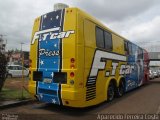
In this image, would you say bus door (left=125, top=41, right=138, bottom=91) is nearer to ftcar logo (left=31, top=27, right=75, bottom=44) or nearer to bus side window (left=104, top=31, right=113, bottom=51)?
bus side window (left=104, top=31, right=113, bottom=51)

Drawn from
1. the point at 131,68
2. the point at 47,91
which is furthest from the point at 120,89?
the point at 47,91

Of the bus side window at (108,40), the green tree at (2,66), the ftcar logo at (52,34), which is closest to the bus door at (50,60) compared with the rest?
the ftcar logo at (52,34)

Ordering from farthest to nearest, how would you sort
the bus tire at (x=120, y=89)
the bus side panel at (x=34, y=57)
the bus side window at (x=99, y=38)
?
the bus tire at (x=120, y=89), the bus side window at (x=99, y=38), the bus side panel at (x=34, y=57)

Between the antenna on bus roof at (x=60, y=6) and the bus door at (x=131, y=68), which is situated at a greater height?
the antenna on bus roof at (x=60, y=6)

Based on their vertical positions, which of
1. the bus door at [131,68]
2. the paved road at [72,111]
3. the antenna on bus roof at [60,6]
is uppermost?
the antenna on bus roof at [60,6]

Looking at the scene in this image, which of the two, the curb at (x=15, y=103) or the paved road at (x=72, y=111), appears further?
the curb at (x=15, y=103)

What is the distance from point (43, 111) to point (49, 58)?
2007mm

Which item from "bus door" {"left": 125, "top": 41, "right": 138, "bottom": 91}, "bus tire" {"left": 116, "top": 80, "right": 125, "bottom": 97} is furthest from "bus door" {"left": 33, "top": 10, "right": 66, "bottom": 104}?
"bus door" {"left": 125, "top": 41, "right": 138, "bottom": 91}

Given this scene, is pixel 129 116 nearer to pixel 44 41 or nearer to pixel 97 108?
pixel 97 108

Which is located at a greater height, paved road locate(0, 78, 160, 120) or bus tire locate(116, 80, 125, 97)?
bus tire locate(116, 80, 125, 97)

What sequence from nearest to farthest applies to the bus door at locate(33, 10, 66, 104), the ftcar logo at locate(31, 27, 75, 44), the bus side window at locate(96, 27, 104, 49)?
the ftcar logo at locate(31, 27, 75, 44), the bus door at locate(33, 10, 66, 104), the bus side window at locate(96, 27, 104, 49)

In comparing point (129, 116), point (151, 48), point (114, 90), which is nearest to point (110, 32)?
point (114, 90)

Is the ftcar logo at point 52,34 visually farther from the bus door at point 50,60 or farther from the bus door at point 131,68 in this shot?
the bus door at point 131,68

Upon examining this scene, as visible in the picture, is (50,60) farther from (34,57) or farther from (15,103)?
(15,103)
